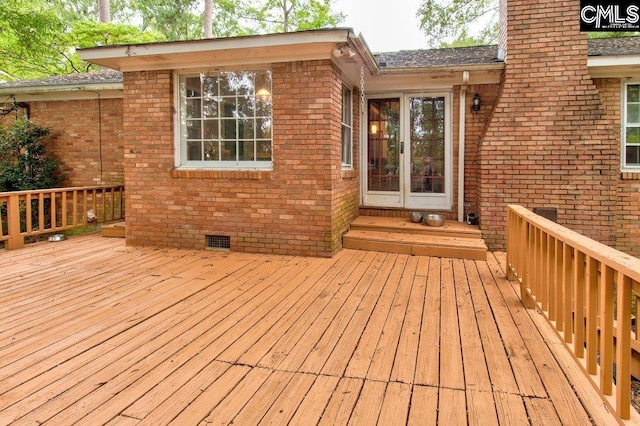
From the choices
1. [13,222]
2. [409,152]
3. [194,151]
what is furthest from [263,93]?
[13,222]

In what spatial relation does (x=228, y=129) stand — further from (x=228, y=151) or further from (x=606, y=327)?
(x=606, y=327)

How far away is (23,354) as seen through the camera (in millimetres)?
2520

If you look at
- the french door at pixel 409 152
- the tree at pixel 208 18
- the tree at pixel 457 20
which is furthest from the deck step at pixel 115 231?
the tree at pixel 457 20

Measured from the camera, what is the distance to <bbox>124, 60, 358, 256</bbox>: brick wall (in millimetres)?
5168

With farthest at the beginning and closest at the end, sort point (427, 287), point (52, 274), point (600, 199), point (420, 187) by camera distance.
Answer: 1. point (420, 187)
2. point (600, 199)
3. point (52, 274)
4. point (427, 287)

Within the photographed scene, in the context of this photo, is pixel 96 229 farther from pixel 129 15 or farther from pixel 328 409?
pixel 129 15

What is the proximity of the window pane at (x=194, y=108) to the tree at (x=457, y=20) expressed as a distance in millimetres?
12538

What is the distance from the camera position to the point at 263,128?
552cm

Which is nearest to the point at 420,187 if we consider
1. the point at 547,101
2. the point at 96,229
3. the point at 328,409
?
the point at 547,101

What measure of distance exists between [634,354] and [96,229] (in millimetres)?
8251

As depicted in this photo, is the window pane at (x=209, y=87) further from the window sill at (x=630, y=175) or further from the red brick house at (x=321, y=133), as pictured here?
the window sill at (x=630, y=175)

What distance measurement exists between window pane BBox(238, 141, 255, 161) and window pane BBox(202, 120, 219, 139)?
42cm

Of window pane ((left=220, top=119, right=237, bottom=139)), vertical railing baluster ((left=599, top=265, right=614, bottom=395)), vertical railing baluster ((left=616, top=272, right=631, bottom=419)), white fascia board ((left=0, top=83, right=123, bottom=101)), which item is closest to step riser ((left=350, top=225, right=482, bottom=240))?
window pane ((left=220, top=119, right=237, bottom=139))

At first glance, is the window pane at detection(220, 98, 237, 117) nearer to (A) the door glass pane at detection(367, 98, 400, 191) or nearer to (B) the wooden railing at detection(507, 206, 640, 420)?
(A) the door glass pane at detection(367, 98, 400, 191)
